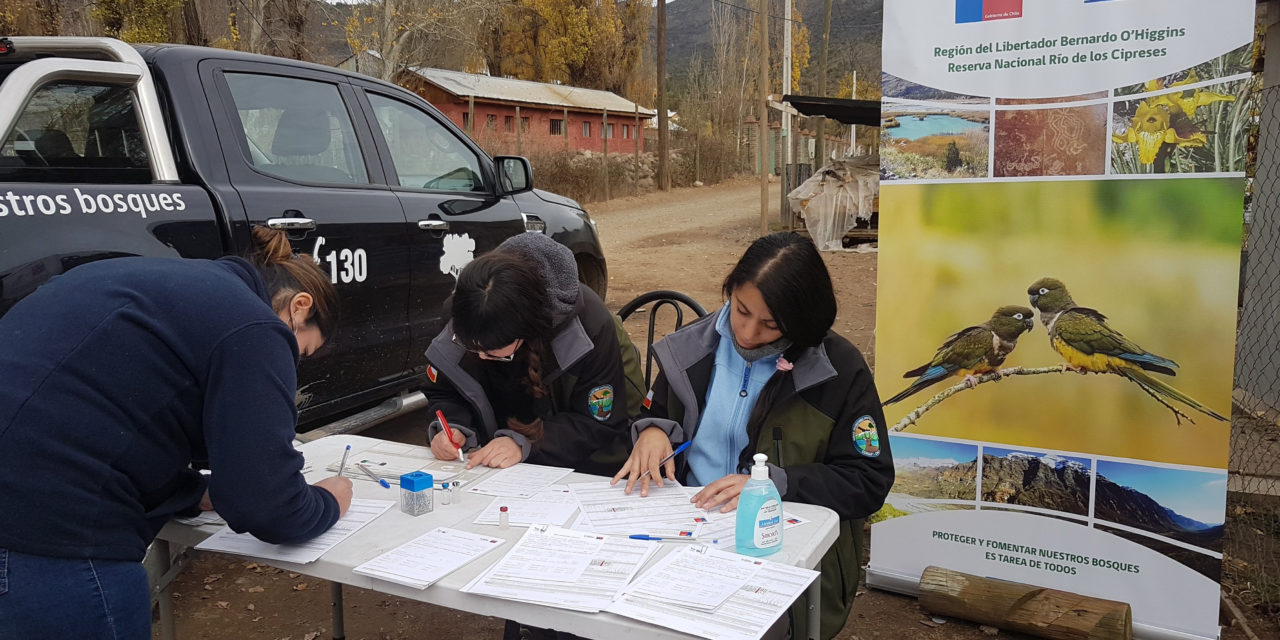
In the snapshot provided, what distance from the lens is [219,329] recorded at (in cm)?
162

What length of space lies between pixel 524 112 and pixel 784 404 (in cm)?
2547

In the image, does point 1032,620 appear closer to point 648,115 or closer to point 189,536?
point 189,536

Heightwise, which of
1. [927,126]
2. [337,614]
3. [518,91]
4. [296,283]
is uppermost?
[518,91]

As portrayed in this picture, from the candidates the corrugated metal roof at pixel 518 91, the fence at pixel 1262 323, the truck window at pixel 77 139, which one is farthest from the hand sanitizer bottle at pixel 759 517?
the corrugated metal roof at pixel 518 91

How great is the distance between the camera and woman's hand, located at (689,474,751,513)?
210 cm

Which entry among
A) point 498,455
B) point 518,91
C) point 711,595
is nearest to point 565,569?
point 711,595

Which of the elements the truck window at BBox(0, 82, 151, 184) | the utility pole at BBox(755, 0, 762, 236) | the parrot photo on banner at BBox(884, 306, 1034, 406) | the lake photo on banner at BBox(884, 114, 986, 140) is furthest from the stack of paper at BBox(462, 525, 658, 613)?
the utility pole at BBox(755, 0, 762, 236)

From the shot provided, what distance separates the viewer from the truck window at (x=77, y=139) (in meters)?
2.99

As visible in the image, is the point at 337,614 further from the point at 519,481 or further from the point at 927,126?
the point at 927,126

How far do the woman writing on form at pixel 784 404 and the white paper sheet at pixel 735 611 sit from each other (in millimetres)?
489

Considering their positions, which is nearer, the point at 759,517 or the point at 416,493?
the point at 759,517

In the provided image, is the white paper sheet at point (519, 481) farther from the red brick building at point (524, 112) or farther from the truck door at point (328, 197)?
the red brick building at point (524, 112)

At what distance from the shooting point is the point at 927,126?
3162mm

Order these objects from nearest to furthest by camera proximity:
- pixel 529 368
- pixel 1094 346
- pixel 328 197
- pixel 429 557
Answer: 1. pixel 429 557
2. pixel 529 368
3. pixel 1094 346
4. pixel 328 197
